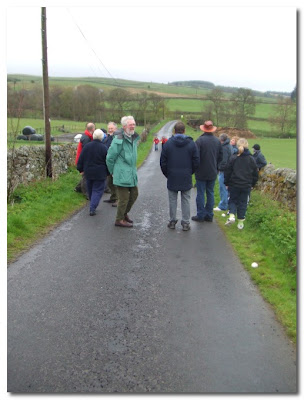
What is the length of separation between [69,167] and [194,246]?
8430mm

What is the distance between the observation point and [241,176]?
727 cm

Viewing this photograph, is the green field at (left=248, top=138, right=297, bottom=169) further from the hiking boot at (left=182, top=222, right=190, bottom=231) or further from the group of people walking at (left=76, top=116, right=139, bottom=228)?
the group of people walking at (left=76, top=116, right=139, bottom=228)

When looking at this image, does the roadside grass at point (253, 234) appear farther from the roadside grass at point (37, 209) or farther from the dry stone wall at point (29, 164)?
the dry stone wall at point (29, 164)

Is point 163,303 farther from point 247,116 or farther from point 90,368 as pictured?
point 247,116

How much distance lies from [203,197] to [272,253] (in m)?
2.37

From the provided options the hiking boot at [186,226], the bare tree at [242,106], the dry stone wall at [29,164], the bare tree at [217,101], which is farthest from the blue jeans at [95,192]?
the bare tree at [217,101]

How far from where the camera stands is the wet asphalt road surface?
2.90 metres

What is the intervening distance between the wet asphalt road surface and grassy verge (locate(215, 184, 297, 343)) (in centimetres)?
16

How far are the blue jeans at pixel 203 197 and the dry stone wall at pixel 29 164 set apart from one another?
4.71 metres

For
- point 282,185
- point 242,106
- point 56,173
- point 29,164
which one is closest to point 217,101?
point 242,106

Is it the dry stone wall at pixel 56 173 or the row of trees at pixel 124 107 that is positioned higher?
the row of trees at pixel 124 107

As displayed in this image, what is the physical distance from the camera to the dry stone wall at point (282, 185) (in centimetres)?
1060

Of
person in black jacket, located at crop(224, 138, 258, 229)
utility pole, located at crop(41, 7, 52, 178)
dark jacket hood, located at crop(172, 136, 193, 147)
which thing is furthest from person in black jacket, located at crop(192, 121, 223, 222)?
utility pole, located at crop(41, 7, 52, 178)

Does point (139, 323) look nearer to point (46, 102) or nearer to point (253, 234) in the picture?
point (253, 234)
